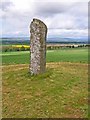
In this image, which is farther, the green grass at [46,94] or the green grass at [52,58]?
the green grass at [52,58]

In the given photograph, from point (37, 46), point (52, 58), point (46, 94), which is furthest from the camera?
point (52, 58)

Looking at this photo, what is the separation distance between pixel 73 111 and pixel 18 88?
154 inches

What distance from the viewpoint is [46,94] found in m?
14.2

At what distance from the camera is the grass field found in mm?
12211

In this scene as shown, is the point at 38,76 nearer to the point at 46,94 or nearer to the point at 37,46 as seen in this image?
the point at 37,46

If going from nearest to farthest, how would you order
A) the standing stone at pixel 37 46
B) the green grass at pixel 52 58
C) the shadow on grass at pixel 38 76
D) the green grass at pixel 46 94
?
the green grass at pixel 46 94
the shadow on grass at pixel 38 76
the standing stone at pixel 37 46
the green grass at pixel 52 58

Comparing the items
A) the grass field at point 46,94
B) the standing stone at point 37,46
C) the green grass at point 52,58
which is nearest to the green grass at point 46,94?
the grass field at point 46,94

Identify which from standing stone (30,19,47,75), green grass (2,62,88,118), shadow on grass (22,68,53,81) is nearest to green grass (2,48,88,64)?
green grass (2,62,88,118)

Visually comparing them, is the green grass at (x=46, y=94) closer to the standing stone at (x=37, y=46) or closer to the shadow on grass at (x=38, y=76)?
the shadow on grass at (x=38, y=76)

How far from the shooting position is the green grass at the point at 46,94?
1221 centimetres

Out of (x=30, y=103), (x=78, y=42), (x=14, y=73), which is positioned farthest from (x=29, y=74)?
(x=78, y=42)

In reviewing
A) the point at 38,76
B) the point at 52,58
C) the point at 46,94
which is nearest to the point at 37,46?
the point at 38,76

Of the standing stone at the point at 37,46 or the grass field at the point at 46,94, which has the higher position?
the standing stone at the point at 37,46

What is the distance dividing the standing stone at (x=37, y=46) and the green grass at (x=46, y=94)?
451 millimetres
